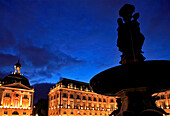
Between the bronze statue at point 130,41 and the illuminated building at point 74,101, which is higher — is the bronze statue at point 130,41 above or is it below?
above

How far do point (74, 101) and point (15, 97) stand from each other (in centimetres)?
1851

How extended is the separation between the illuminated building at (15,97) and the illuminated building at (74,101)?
26.6 feet

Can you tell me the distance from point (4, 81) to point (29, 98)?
934 centimetres

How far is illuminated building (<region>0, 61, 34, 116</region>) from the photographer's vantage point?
43.3 metres

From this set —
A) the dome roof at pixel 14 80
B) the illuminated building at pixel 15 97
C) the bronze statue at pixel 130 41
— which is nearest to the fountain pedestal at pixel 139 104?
the bronze statue at pixel 130 41

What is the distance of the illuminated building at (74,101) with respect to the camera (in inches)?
1865

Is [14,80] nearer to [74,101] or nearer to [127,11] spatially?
[74,101]

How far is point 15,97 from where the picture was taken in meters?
45.6

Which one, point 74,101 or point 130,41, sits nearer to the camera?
point 130,41

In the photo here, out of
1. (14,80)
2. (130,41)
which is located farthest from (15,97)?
(130,41)

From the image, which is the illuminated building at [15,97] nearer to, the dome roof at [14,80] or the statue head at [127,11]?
the dome roof at [14,80]

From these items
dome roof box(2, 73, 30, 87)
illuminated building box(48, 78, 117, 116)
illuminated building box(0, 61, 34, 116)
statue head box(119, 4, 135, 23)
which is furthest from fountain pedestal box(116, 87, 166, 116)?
dome roof box(2, 73, 30, 87)

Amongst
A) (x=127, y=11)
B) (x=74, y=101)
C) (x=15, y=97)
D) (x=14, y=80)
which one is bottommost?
(x=74, y=101)

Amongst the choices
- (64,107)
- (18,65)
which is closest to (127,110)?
(64,107)
